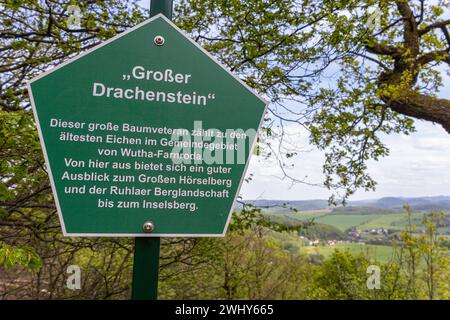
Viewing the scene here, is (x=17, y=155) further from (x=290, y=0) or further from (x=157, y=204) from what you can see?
(x=290, y=0)

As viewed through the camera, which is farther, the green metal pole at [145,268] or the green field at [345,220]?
the green field at [345,220]

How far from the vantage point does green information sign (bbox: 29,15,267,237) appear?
1.68m

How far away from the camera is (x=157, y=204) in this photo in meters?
1.74

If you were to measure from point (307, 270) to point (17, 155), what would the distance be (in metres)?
10.1

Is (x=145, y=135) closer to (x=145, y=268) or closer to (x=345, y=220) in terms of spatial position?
(x=145, y=268)

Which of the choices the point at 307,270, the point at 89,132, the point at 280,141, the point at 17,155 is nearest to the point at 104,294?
the point at 17,155

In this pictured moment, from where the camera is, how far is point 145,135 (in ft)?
5.75

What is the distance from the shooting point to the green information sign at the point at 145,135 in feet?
5.50
